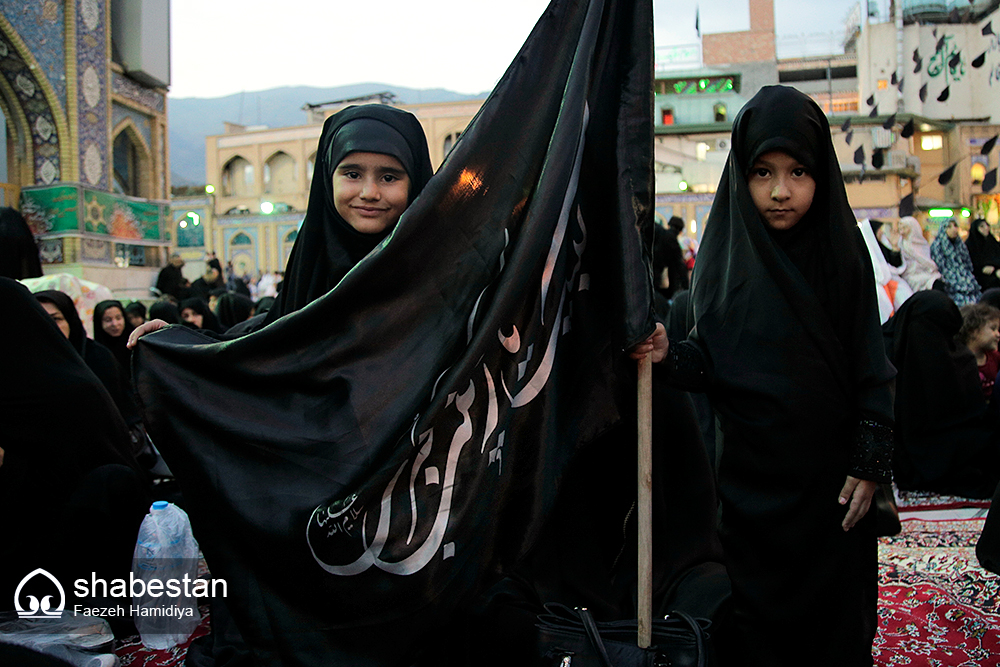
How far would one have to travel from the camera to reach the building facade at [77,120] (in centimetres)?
905

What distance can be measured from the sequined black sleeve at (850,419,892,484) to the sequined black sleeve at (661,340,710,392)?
0.33 metres

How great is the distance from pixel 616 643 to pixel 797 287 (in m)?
0.82

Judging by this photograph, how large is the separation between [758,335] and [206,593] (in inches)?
82.2

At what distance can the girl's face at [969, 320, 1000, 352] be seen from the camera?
4457mm

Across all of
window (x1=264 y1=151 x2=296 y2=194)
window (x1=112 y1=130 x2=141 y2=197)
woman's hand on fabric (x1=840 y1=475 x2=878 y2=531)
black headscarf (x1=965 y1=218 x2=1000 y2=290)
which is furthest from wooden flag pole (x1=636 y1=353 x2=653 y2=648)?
window (x1=264 y1=151 x2=296 y2=194)

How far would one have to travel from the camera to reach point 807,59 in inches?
1373

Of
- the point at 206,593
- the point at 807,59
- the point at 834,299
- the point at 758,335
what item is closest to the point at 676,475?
the point at 758,335

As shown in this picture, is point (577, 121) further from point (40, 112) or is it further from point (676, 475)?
point (40, 112)

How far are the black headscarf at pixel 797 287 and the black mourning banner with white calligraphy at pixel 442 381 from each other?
13.4 inches

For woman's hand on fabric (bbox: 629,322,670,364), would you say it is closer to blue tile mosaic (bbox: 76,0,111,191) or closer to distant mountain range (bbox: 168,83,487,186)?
blue tile mosaic (bbox: 76,0,111,191)

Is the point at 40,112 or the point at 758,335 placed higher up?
the point at 40,112

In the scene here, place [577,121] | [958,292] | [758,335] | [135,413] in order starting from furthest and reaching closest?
[958,292] < [135,413] < [758,335] < [577,121]

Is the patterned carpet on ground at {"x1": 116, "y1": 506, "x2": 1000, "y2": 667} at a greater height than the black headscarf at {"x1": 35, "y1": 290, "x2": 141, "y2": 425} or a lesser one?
lesser

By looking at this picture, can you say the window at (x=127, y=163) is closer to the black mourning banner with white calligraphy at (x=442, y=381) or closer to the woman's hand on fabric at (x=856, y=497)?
the black mourning banner with white calligraphy at (x=442, y=381)
